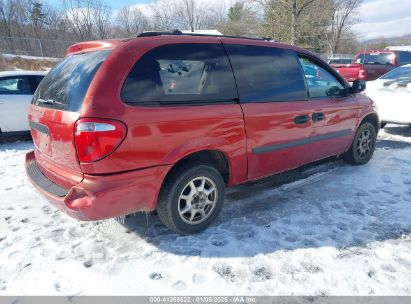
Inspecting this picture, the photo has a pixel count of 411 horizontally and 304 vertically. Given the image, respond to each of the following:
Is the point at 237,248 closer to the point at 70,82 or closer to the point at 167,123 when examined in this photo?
the point at 167,123

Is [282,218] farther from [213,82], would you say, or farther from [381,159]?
[381,159]

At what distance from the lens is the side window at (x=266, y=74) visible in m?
3.28

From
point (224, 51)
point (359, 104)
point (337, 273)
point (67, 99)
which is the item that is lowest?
point (337, 273)

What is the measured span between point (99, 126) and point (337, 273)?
2.23 m

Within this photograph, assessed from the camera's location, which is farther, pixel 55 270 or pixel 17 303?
pixel 55 270

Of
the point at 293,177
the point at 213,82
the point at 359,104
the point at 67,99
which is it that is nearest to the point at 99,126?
the point at 67,99

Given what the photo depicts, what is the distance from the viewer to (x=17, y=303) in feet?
7.63

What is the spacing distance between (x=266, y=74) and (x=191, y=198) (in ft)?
5.24

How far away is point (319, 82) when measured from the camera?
166 inches

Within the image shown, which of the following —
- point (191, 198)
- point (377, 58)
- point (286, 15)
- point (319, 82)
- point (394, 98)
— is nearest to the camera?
point (191, 198)

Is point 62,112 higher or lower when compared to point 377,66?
lower

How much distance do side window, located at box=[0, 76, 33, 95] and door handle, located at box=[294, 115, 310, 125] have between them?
19.3 feet

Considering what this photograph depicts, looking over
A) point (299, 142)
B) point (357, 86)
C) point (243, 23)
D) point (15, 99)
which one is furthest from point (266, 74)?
point (243, 23)

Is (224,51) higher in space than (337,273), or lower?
higher
